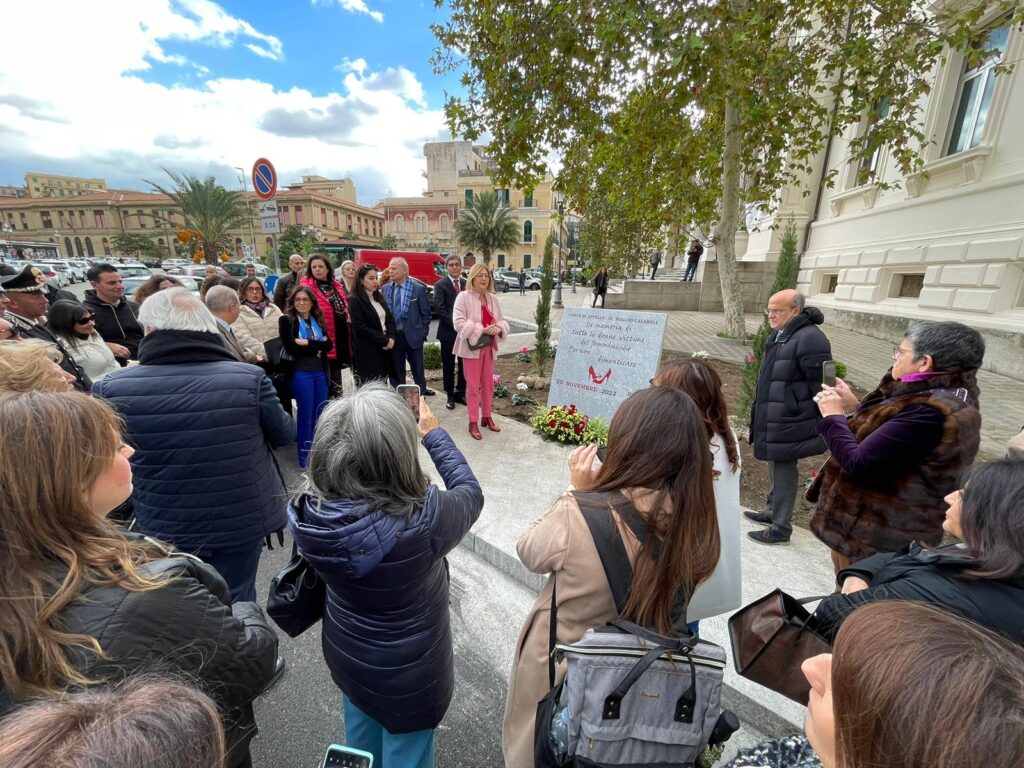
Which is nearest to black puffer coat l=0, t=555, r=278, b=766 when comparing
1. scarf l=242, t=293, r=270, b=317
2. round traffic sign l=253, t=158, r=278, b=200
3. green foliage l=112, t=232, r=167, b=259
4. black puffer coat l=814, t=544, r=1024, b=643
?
black puffer coat l=814, t=544, r=1024, b=643

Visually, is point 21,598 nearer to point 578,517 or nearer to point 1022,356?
point 578,517

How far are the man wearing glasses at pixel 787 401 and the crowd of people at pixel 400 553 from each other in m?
0.63

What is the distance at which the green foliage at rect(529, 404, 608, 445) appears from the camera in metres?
4.91

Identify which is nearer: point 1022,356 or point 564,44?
point 564,44

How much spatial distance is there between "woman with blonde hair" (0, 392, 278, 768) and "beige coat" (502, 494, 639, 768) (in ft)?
2.59

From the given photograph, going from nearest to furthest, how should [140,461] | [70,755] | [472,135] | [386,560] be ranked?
[70,755], [386,560], [140,461], [472,135]

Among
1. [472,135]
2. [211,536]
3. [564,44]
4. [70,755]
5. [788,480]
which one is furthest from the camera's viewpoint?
[472,135]

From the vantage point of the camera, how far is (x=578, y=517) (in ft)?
4.16

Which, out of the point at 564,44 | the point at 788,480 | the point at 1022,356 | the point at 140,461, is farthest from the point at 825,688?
the point at 1022,356

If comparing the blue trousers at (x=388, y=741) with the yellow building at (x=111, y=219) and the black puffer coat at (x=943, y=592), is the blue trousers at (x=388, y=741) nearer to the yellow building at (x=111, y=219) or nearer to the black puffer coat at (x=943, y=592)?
the black puffer coat at (x=943, y=592)

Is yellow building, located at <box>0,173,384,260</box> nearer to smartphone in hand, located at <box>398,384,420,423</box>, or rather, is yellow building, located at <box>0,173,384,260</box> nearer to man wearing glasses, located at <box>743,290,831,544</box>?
man wearing glasses, located at <box>743,290,831,544</box>

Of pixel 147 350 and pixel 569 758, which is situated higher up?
pixel 147 350

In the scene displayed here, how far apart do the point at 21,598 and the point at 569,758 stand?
122cm

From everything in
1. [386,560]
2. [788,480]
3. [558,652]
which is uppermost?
[386,560]
